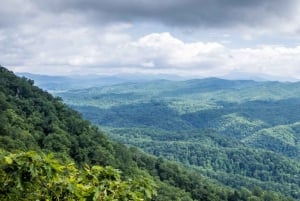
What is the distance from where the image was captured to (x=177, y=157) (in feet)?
612

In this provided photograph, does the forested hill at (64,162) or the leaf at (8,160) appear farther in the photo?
the forested hill at (64,162)

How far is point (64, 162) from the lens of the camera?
13.7 metres

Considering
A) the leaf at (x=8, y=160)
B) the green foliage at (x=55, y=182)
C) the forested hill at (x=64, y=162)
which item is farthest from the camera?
the forested hill at (x=64, y=162)

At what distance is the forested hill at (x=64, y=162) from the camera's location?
7.15 meters

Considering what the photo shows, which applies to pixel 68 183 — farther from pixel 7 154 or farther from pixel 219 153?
pixel 219 153

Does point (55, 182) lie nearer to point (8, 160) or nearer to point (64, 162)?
point (8, 160)

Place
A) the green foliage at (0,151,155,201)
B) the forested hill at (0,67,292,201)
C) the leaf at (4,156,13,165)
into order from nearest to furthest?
1. the leaf at (4,156,13,165)
2. the green foliage at (0,151,155,201)
3. the forested hill at (0,67,292,201)

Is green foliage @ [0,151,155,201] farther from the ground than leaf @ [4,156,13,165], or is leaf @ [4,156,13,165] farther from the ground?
leaf @ [4,156,13,165]

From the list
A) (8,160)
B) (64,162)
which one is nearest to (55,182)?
(8,160)

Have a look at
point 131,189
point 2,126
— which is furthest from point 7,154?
point 2,126

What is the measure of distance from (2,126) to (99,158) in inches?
594

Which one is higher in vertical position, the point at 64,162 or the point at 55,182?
the point at 55,182

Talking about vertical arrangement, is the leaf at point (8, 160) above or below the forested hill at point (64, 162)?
above

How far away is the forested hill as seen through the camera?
7.15m
